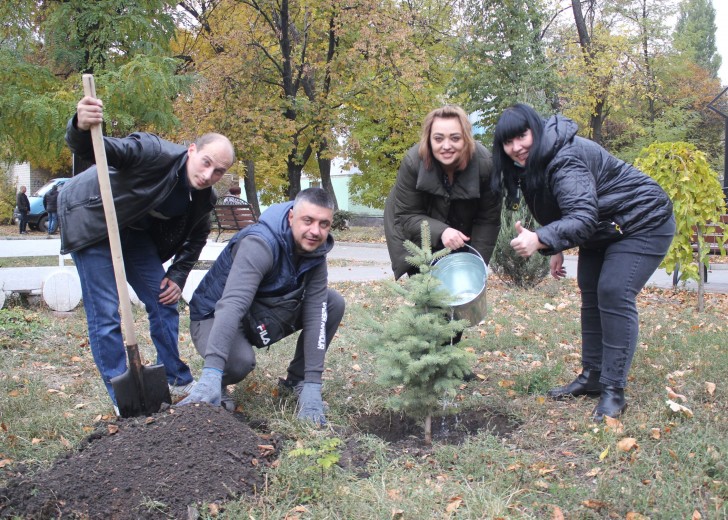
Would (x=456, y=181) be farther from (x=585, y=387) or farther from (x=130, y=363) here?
(x=130, y=363)

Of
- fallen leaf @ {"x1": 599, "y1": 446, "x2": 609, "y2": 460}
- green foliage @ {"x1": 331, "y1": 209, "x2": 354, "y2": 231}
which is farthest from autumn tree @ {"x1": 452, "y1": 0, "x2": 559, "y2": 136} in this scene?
fallen leaf @ {"x1": 599, "y1": 446, "x2": 609, "y2": 460}

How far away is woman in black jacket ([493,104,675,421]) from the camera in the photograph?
3342 mm

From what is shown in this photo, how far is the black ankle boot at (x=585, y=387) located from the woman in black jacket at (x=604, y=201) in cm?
37

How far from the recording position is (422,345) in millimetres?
3137

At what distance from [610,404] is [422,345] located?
118 cm

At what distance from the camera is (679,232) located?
7.49m

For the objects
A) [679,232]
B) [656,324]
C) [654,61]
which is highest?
[654,61]

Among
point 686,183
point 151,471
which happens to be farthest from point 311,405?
point 686,183

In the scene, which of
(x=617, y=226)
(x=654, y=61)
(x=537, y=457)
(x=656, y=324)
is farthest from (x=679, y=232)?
(x=654, y=61)

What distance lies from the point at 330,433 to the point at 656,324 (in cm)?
414

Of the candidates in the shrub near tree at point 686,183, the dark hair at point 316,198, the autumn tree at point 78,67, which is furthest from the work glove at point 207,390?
the autumn tree at point 78,67

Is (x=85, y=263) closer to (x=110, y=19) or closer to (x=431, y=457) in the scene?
(x=431, y=457)

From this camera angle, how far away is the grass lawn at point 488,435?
2.57m

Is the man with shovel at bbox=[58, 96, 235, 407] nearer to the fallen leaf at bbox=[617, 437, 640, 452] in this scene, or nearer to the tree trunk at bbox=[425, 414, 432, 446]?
the tree trunk at bbox=[425, 414, 432, 446]
